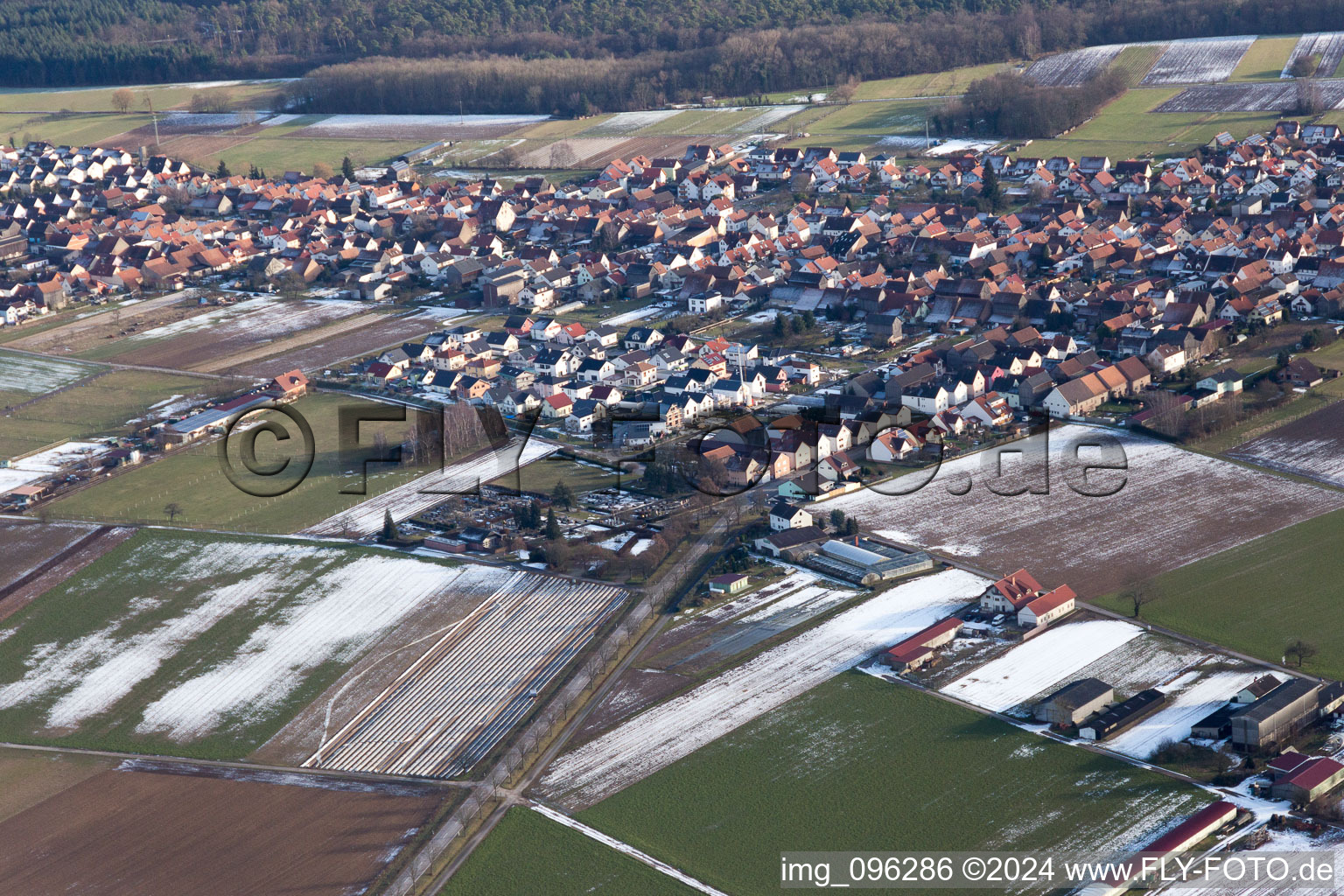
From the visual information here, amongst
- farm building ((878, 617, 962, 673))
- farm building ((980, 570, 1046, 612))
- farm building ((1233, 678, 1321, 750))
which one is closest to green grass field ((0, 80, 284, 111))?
farm building ((980, 570, 1046, 612))

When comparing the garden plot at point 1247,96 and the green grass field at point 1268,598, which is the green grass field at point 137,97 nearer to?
the garden plot at point 1247,96

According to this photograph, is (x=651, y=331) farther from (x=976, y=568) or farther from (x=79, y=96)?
(x=79, y=96)

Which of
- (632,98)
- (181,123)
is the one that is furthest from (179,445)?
(181,123)

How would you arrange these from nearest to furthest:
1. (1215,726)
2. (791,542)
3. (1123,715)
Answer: (1215,726), (1123,715), (791,542)

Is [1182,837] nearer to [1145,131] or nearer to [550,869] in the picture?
Result: [550,869]

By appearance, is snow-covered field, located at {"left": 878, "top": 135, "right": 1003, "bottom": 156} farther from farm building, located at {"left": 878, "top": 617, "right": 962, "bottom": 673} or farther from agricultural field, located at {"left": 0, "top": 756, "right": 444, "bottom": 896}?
agricultural field, located at {"left": 0, "top": 756, "right": 444, "bottom": 896}

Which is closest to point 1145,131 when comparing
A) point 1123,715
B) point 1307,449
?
point 1307,449
